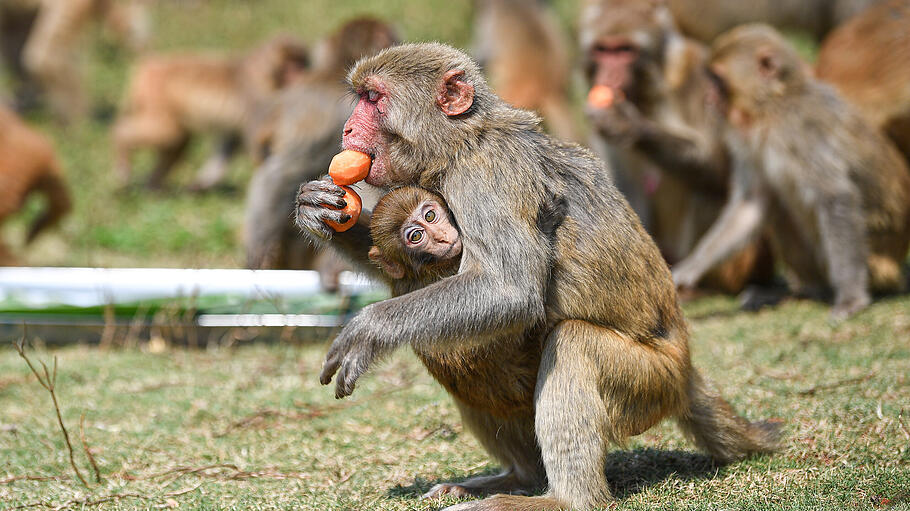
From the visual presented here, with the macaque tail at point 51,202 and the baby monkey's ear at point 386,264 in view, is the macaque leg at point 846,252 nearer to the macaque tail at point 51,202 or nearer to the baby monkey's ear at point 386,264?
the baby monkey's ear at point 386,264

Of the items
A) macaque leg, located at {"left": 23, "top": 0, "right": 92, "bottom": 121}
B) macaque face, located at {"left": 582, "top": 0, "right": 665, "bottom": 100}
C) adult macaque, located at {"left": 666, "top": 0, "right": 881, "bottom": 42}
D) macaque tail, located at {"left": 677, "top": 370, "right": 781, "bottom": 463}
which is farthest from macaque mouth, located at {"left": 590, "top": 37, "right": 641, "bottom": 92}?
macaque leg, located at {"left": 23, "top": 0, "right": 92, "bottom": 121}

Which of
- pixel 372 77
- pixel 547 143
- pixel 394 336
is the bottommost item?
pixel 394 336

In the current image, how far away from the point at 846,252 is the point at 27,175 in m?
6.01

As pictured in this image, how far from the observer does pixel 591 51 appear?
7234 mm

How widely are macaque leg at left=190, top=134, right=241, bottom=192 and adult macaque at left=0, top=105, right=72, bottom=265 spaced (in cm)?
314

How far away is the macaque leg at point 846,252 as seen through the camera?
19.7ft

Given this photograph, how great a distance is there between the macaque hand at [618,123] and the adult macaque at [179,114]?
5997mm

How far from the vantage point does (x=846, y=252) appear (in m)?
6.07

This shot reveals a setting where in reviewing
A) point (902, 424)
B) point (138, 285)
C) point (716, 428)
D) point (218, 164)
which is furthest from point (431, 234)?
point (218, 164)

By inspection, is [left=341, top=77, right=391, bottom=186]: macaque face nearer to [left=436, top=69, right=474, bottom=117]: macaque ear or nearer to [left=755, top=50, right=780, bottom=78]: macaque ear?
[left=436, top=69, right=474, bottom=117]: macaque ear

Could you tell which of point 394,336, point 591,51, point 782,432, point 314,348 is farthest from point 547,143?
point 591,51

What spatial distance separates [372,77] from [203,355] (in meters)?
3.02

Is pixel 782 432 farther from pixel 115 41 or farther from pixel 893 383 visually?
pixel 115 41

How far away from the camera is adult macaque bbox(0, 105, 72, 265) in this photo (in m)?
7.96
